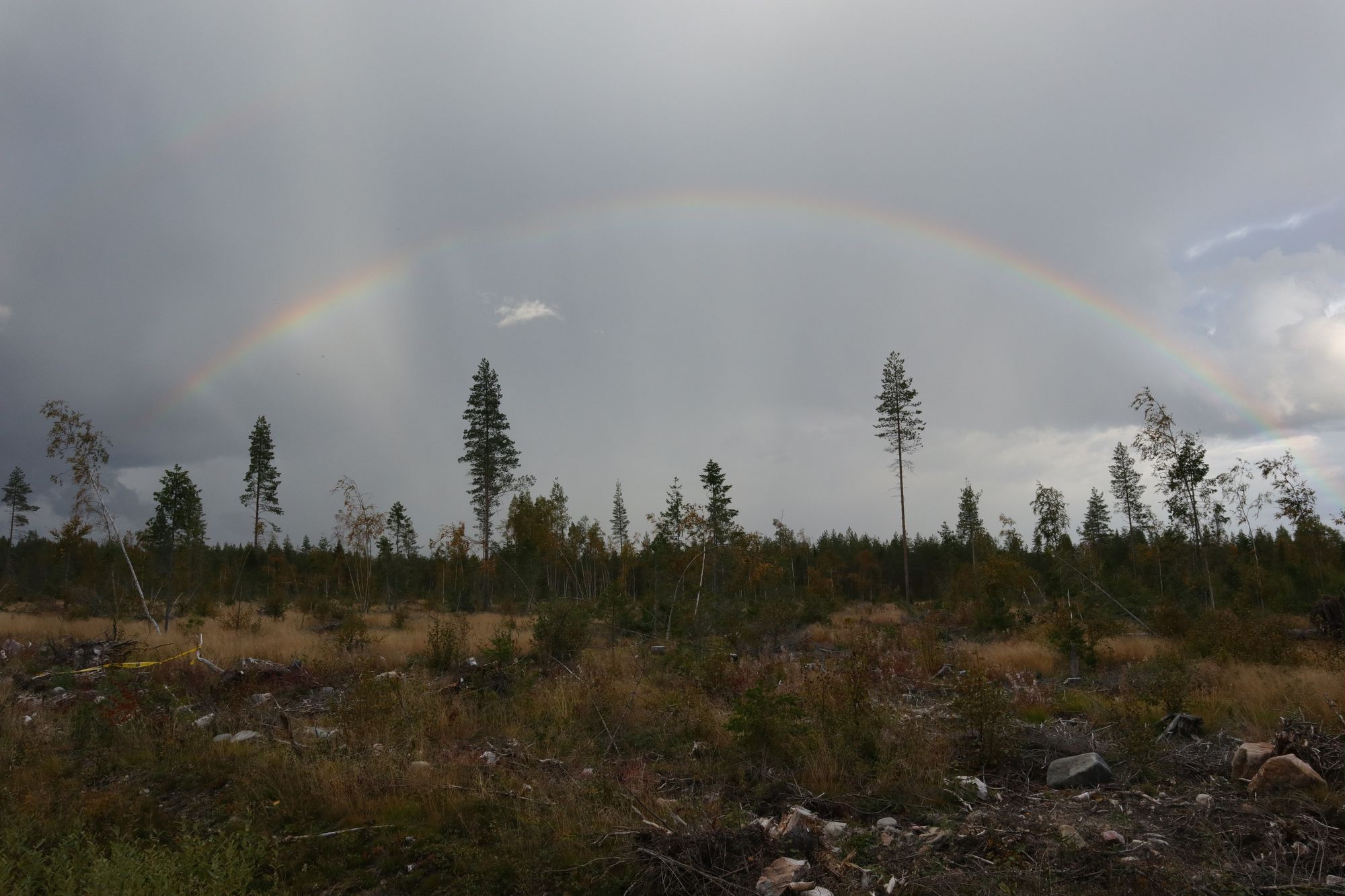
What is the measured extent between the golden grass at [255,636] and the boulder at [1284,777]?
1229 cm

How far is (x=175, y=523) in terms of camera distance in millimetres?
29594

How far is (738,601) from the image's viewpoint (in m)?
20.1

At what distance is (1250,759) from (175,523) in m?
35.4

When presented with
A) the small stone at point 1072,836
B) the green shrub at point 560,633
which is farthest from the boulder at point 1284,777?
the green shrub at point 560,633

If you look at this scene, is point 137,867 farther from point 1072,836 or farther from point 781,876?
point 1072,836

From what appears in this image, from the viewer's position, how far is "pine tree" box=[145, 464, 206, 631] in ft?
77.2

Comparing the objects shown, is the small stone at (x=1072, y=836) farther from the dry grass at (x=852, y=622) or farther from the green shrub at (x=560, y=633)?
the dry grass at (x=852, y=622)

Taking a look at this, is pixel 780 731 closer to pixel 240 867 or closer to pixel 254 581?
pixel 240 867

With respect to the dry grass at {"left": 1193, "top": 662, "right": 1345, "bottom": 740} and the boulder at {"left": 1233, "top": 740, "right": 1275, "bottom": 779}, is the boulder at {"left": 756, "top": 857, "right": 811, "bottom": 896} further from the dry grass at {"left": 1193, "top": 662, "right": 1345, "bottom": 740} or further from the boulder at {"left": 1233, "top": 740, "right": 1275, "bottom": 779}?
the dry grass at {"left": 1193, "top": 662, "right": 1345, "bottom": 740}

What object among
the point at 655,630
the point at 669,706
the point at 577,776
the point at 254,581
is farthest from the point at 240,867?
the point at 254,581

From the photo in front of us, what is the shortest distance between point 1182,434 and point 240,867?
21.4 meters

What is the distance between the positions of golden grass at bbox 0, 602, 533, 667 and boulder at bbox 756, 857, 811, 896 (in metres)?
11.0

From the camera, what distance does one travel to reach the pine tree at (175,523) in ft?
77.2

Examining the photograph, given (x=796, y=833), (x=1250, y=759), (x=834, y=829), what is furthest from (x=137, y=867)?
(x=1250, y=759)
